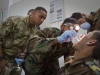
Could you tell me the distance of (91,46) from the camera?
1228 mm

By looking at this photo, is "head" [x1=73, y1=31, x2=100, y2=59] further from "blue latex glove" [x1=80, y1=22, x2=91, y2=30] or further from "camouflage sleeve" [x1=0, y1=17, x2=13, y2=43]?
"camouflage sleeve" [x1=0, y1=17, x2=13, y2=43]

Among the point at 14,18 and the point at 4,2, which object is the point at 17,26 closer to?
the point at 14,18

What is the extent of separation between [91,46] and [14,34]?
1391mm

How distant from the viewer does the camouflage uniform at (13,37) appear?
2.24 m

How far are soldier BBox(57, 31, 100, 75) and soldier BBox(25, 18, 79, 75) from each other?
13cm

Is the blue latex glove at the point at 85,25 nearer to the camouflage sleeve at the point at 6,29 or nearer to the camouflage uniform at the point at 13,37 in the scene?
the camouflage uniform at the point at 13,37

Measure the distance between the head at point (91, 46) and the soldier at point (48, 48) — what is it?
108 millimetres

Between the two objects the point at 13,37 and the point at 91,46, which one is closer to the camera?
the point at 91,46

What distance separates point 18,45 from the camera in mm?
2268

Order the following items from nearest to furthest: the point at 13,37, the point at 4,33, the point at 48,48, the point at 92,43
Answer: the point at 92,43 < the point at 48,48 < the point at 4,33 < the point at 13,37

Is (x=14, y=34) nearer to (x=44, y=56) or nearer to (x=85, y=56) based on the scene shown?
(x=44, y=56)

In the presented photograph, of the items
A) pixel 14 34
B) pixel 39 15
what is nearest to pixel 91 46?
pixel 39 15

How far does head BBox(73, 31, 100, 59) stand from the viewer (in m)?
1.21

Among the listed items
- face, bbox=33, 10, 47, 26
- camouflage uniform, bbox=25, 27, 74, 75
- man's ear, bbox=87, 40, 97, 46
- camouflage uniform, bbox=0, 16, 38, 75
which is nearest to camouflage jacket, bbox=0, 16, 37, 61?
camouflage uniform, bbox=0, 16, 38, 75
